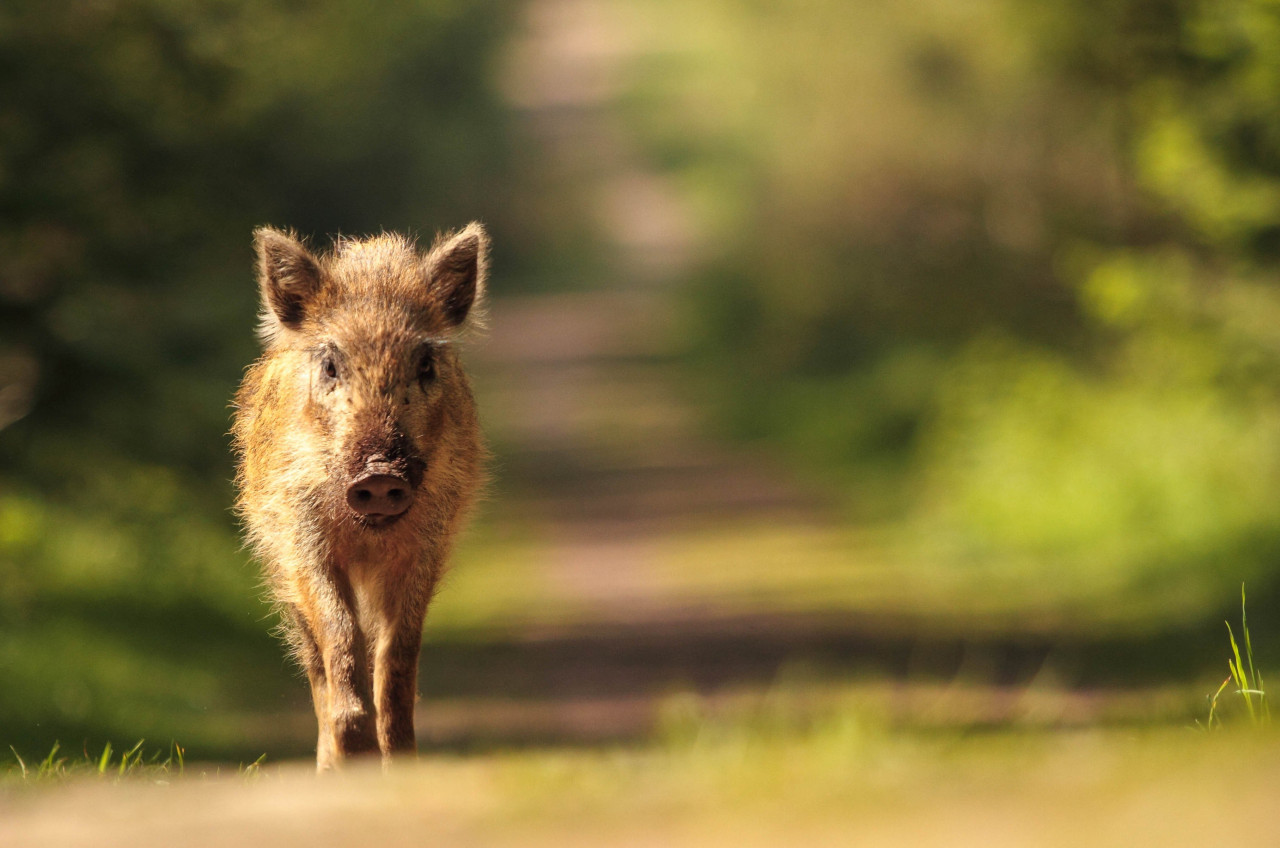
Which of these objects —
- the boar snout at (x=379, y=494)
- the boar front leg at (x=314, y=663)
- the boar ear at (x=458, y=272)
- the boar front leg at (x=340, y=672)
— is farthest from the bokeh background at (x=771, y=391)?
the boar ear at (x=458, y=272)

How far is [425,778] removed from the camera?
4629 mm

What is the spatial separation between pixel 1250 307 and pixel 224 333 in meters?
7.56

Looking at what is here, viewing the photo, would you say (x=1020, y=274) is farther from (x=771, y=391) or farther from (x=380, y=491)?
(x=380, y=491)

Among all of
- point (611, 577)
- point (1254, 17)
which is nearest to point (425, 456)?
point (1254, 17)

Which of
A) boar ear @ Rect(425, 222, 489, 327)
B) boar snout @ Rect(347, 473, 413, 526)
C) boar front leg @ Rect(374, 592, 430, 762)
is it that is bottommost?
boar front leg @ Rect(374, 592, 430, 762)

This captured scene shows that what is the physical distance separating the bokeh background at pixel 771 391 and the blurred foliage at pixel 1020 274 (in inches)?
2.1

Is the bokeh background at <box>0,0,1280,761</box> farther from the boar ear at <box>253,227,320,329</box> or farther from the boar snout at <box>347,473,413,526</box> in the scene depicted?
the boar ear at <box>253,227,320,329</box>

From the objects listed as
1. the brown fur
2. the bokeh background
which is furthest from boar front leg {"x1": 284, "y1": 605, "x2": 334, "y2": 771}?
the bokeh background

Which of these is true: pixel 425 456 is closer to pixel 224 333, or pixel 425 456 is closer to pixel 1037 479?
pixel 224 333

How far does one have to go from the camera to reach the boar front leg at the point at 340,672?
6.07 metres

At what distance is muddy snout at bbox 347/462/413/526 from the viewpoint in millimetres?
5590

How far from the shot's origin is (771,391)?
82.9 feet

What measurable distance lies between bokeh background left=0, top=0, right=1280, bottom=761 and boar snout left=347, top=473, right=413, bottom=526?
1.47 meters

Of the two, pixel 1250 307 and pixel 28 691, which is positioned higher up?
pixel 1250 307
